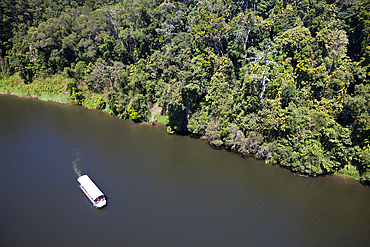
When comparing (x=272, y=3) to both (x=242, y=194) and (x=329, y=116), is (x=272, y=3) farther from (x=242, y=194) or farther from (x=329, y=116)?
(x=242, y=194)

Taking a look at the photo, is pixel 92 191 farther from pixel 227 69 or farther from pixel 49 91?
pixel 49 91

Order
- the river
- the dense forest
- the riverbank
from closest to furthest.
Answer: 1. the river
2. the dense forest
3. the riverbank

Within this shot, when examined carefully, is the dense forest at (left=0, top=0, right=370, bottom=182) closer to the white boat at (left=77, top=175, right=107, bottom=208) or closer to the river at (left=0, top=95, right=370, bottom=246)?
the river at (left=0, top=95, right=370, bottom=246)

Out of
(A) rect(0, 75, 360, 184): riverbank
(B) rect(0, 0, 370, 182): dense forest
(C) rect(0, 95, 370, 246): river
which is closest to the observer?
(C) rect(0, 95, 370, 246): river

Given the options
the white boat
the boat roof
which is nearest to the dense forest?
the boat roof

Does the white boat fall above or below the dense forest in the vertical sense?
below

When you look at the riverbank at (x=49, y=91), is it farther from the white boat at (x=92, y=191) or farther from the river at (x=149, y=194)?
the white boat at (x=92, y=191)

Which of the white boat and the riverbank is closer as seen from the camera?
the white boat

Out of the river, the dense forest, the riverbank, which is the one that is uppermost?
the dense forest

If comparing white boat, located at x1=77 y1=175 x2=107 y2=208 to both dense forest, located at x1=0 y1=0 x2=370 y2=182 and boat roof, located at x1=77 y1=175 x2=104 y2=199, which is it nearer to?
boat roof, located at x1=77 y1=175 x2=104 y2=199
